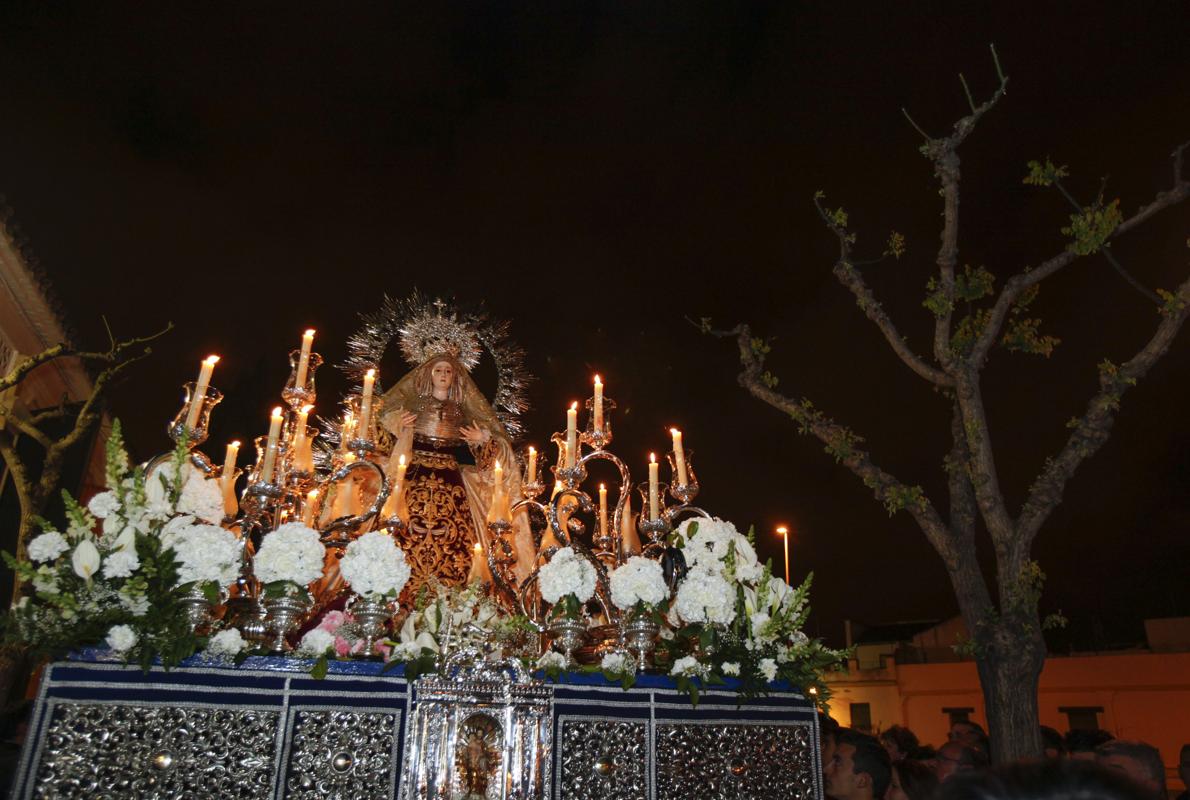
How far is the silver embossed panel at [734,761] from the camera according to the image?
171 inches

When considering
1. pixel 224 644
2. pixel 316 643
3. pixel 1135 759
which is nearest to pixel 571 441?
pixel 316 643

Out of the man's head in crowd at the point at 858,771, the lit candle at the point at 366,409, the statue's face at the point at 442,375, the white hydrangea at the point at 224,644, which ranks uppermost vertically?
the statue's face at the point at 442,375

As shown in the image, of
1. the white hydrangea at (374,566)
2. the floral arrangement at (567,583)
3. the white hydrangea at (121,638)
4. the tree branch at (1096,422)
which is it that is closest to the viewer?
the white hydrangea at (121,638)

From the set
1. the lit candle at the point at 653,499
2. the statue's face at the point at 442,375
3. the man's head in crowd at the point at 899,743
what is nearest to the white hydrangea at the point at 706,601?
the lit candle at the point at 653,499

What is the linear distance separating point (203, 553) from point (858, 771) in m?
3.86

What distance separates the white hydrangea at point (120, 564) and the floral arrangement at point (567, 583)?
81.6 inches

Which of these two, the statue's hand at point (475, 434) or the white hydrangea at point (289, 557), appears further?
the statue's hand at point (475, 434)

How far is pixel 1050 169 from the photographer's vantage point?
8.41 metres

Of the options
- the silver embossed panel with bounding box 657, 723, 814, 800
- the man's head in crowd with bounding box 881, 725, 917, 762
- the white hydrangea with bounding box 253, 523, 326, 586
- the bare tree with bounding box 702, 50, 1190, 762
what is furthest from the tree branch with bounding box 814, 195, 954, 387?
the white hydrangea with bounding box 253, 523, 326, 586

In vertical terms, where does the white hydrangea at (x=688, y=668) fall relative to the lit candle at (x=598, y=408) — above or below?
below

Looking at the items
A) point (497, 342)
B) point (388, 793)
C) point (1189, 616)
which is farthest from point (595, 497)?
point (1189, 616)

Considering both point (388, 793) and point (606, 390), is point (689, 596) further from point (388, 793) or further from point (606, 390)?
point (606, 390)

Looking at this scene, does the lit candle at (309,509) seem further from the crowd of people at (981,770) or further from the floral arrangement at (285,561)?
the crowd of people at (981,770)

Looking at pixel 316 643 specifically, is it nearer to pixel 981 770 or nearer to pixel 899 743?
pixel 981 770
